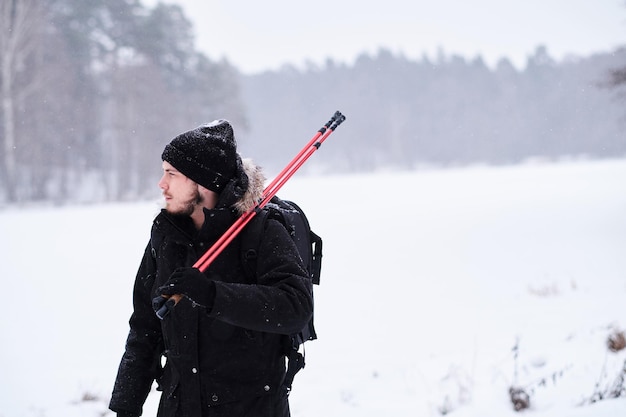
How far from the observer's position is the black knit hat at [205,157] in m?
2.38

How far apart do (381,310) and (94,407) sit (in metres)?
5.29

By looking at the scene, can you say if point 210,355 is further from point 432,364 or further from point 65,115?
point 65,115

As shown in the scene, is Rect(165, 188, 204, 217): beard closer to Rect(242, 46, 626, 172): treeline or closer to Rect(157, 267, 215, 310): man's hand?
Rect(157, 267, 215, 310): man's hand

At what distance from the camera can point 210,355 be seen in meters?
2.22

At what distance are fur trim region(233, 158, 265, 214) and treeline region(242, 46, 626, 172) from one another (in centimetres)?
6584

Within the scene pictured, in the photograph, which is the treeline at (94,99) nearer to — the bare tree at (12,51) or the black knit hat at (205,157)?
the bare tree at (12,51)

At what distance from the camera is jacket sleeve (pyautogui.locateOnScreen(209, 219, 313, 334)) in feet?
6.61

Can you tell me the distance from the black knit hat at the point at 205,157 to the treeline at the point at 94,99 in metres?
28.7

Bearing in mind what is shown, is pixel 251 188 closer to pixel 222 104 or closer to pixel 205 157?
pixel 205 157

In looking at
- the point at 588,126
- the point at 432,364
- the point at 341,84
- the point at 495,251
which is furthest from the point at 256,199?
the point at 588,126

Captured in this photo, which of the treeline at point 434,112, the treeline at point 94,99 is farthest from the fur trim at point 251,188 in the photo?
the treeline at point 434,112

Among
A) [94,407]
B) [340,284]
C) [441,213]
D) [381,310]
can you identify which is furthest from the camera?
[441,213]

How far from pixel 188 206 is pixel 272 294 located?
612 mm

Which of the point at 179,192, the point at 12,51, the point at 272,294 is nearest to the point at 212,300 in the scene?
the point at 272,294
